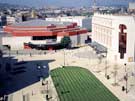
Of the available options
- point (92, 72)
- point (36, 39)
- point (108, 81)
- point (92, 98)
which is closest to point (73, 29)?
point (36, 39)

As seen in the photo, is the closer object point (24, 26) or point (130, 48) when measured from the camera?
point (130, 48)

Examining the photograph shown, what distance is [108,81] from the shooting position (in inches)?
1249

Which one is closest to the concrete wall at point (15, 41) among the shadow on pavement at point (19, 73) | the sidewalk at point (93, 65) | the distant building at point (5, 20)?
the sidewalk at point (93, 65)

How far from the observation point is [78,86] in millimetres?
30328

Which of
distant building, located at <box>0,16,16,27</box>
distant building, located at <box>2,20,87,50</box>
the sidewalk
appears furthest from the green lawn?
distant building, located at <box>0,16,16,27</box>

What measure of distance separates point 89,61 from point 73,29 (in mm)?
18421

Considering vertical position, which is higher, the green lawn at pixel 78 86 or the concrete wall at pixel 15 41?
the concrete wall at pixel 15 41

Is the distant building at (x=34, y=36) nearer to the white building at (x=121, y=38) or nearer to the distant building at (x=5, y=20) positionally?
the white building at (x=121, y=38)

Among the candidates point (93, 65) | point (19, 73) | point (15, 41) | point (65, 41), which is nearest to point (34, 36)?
point (15, 41)

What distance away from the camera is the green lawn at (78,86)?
26734 millimetres

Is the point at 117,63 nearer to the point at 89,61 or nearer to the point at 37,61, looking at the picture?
the point at 89,61

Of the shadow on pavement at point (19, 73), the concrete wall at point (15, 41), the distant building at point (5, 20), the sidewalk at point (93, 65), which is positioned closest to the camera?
the sidewalk at point (93, 65)

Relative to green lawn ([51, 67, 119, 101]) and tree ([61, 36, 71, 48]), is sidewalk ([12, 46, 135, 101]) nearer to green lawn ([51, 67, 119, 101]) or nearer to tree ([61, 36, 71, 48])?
green lawn ([51, 67, 119, 101])

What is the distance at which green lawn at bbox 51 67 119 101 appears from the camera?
2673 cm
